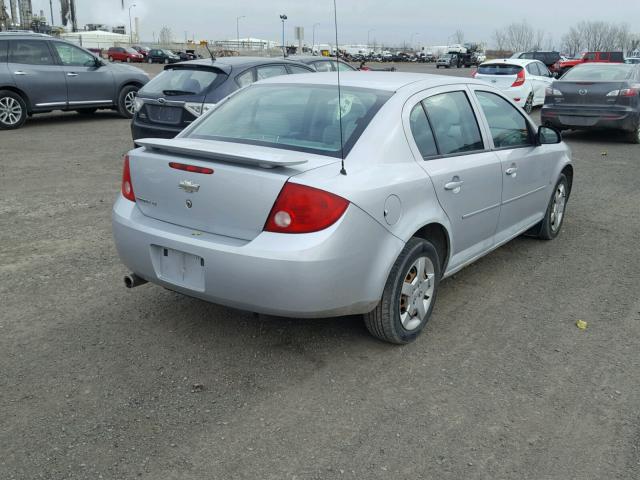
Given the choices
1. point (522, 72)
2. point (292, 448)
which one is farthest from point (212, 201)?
point (522, 72)

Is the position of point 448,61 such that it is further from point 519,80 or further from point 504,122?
point 504,122

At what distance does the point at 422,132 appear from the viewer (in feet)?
12.8

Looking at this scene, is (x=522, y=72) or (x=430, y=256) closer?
(x=430, y=256)

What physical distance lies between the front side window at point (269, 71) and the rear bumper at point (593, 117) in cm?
581

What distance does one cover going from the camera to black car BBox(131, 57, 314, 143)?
318 inches

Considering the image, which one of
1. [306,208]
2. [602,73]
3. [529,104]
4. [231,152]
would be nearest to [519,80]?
[529,104]

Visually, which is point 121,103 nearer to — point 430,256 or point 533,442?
point 430,256

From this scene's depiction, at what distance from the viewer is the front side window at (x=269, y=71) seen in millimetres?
8914

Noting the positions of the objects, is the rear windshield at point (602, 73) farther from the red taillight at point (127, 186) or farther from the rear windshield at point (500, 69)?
the red taillight at point (127, 186)

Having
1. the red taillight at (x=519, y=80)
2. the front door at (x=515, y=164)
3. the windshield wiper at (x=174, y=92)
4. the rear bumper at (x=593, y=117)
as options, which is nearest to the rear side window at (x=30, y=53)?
the windshield wiper at (x=174, y=92)

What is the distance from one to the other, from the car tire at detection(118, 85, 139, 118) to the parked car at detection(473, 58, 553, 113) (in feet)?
28.1

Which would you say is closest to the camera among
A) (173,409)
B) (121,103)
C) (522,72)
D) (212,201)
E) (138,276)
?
(173,409)

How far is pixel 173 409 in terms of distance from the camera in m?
3.12

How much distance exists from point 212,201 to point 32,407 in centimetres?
137
